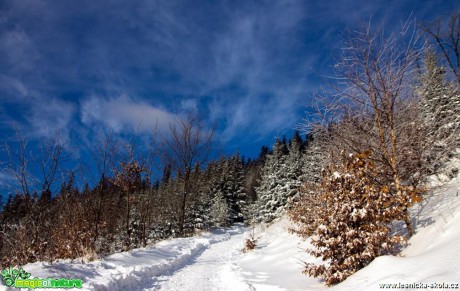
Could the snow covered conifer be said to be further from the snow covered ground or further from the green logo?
the green logo

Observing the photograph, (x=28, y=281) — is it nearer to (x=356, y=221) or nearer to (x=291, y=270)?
(x=356, y=221)

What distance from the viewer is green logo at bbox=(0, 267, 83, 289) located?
484 cm

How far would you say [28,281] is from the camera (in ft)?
16.8

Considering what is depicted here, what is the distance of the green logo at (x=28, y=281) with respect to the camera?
191 inches

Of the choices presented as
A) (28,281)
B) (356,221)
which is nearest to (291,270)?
(356,221)

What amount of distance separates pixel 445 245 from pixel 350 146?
292cm

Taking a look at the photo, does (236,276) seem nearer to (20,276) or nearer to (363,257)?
(363,257)

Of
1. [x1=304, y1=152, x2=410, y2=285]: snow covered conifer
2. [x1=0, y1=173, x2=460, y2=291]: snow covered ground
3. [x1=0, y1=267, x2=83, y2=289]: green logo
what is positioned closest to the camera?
[x1=0, y1=173, x2=460, y2=291]: snow covered ground

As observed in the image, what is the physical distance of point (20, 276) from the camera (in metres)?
5.12

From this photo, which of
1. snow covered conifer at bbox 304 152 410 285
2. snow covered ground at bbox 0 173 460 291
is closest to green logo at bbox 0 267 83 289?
snow covered ground at bbox 0 173 460 291

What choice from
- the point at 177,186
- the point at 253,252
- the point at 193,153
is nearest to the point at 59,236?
the point at 253,252

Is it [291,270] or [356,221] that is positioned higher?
A: [356,221]

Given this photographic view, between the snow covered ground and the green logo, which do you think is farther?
the green logo

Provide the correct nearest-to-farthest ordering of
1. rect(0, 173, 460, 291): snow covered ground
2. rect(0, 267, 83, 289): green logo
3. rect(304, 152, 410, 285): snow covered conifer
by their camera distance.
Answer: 1. rect(0, 173, 460, 291): snow covered ground
2. rect(0, 267, 83, 289): green logo
3. rect(304, 152, 410, 285): snow covered conifer
